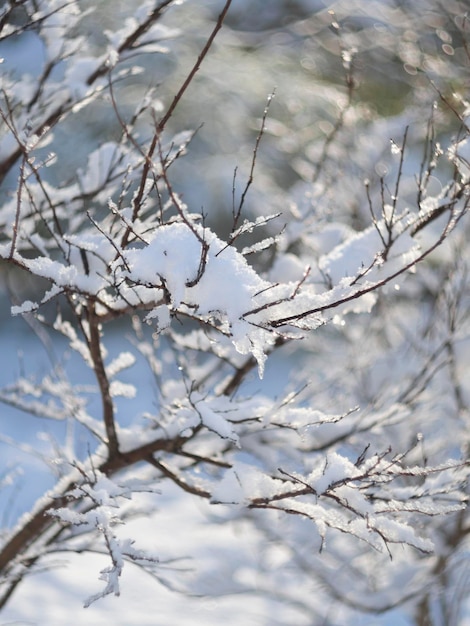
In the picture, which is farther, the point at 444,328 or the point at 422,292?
the point at 422,292

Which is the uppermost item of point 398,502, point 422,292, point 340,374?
point 422,292

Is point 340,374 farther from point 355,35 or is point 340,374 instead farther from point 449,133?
point 355,35

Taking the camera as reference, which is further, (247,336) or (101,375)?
(101,375)

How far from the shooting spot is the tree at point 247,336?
1.34 m

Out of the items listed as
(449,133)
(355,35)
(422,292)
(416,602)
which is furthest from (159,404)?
(355,35)

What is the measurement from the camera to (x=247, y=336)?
1.23 m

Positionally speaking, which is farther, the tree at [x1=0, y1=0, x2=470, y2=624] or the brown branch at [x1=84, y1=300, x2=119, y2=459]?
the brown branch at [x1=84, y1=300, x2=119, y2=459]

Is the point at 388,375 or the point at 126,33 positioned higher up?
the point at 126,33

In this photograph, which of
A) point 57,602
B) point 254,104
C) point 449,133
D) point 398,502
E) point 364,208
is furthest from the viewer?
point 254,104

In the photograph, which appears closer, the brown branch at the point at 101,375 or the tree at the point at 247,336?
the tree at the point at 247,336

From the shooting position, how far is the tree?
1.34m

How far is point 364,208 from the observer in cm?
468

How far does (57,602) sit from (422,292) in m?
3.50

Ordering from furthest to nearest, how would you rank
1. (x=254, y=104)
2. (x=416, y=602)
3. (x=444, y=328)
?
(x=254, y=104) < (x=444, y=328) < (x=416, y=602)
